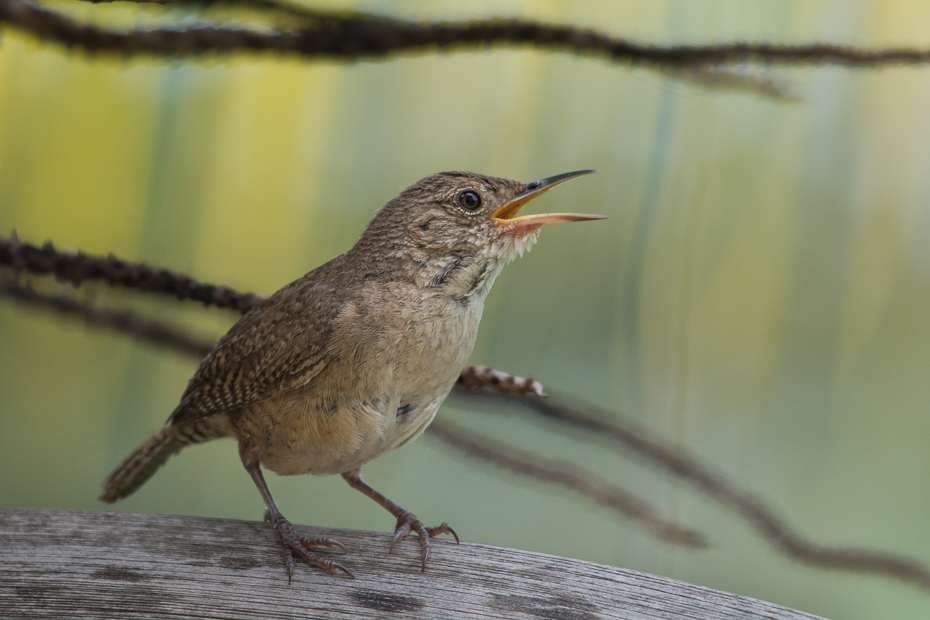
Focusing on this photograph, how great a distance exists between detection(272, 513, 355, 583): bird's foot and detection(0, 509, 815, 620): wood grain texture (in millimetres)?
17

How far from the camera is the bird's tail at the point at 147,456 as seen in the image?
1.60m

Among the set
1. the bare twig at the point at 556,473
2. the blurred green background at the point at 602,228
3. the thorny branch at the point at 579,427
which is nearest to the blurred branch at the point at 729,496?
the thorny branch at the point at 579,427

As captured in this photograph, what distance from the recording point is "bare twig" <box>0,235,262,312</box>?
48.7 inches

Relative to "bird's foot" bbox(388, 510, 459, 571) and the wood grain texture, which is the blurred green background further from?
the wood grain texture

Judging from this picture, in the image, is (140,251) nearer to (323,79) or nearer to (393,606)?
(323,79)

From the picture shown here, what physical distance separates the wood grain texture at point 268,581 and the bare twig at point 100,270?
0.45 meters

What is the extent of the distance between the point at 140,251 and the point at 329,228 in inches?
24.7

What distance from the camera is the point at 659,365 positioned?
2338 mm

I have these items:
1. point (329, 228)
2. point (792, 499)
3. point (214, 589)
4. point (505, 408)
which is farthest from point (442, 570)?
point (792, 499)

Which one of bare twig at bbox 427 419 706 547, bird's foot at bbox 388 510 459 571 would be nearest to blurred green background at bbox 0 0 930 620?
bare twig at bbox 427 419 706 547

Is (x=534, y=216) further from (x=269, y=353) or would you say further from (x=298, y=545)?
(x=298, y=545)

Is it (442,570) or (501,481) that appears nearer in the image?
(442,570)

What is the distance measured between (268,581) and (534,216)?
811mm

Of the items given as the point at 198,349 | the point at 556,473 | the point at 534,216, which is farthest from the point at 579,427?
the point at 198,349
